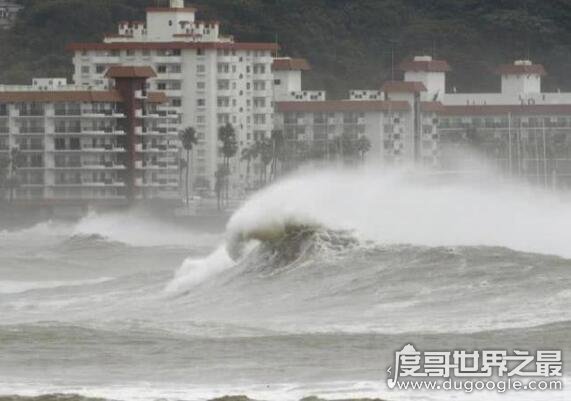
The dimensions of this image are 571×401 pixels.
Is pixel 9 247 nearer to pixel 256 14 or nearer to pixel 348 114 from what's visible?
pixel 348 114

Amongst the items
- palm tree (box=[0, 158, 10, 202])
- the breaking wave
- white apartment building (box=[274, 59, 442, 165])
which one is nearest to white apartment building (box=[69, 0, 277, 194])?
white apartment building (box=[274, 59, 442, 165])

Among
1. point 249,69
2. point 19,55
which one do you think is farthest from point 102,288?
point 19,55

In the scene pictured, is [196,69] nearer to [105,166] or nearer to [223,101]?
[223,101]

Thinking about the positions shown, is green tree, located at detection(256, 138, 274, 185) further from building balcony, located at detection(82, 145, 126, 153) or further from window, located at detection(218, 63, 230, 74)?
building balcony, located at detection(82, 145, 126, 153)

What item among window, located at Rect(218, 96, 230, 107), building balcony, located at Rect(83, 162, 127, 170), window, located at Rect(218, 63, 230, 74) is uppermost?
window, located at Rect(218, 63, 230, 74)

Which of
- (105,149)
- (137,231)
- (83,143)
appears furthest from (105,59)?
(137,231)

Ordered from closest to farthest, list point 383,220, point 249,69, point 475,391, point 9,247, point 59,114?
point 475,391, point 383,220, point 9,247, point 59,114, point 249,69
